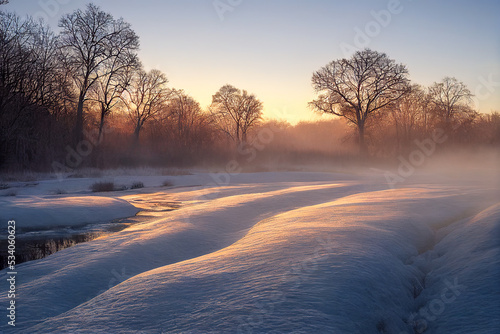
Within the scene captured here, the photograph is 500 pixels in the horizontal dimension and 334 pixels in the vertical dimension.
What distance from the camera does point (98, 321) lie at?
260cm

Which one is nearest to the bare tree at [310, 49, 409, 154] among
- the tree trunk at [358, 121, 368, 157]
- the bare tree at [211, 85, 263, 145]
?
the tree trunk at [358, 121, 368, 157]

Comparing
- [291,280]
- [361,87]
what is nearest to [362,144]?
[361,87]

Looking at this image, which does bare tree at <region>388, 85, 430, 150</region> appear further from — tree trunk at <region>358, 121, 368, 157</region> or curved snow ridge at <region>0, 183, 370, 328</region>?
curved snow ridge at <region>0, 183, 370, 328</region>

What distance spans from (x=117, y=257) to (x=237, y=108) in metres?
38.0

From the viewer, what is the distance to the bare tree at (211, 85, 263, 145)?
41.6 m

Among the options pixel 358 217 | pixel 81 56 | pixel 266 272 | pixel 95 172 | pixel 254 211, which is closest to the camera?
pixel 266 272

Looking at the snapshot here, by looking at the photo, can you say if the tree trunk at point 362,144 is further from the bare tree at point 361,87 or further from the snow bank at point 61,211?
the snow bank at point 61,211

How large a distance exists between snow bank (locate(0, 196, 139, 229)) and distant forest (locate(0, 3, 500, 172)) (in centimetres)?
1244

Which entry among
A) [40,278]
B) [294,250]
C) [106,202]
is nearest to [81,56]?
[106,202]

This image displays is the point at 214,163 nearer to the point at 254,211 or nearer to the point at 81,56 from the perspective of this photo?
the point at 81,56

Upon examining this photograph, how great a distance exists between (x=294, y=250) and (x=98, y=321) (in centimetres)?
213

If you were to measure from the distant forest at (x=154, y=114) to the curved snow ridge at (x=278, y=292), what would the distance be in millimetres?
20250

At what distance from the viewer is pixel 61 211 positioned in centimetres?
888

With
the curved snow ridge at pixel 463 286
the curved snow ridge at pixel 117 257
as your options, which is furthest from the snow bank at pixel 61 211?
the curved snow ridge at pixel 463 286
